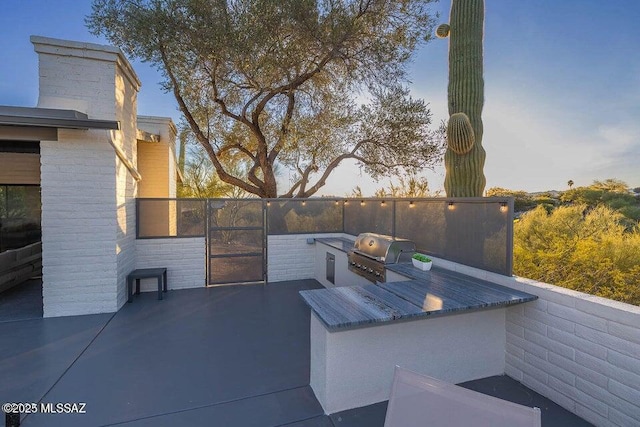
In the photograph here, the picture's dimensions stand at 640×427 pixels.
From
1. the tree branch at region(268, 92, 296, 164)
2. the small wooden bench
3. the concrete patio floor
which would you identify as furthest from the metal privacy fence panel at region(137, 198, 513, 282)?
the tree branch at region(268, 92, 296, 164)

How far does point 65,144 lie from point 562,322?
6.01 metres

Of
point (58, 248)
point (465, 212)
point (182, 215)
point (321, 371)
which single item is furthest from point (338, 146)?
point (321, 371)

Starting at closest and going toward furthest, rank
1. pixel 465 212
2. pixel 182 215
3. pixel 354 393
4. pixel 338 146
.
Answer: pixel 354 393
pixel 465 212
pixel 182 215
pixel 338 146

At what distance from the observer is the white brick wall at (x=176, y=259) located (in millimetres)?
5602

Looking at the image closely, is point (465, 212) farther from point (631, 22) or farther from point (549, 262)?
point (631, 22)

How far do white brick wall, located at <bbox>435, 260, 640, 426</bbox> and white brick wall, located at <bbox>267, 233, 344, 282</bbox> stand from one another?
4110mm

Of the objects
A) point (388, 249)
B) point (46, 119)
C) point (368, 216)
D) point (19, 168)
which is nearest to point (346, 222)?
point (368, 216)

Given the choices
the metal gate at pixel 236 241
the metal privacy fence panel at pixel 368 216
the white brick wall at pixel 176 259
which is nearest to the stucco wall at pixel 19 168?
the white brick wall at pixel 176 259

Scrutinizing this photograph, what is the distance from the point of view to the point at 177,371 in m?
2.93

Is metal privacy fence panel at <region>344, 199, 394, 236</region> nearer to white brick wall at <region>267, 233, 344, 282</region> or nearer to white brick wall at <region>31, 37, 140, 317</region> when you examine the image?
white brick wall at <region>267, 233, 344, 282</region>

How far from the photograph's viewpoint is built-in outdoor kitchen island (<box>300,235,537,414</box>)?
2.29 m

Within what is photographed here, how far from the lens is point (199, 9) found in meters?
6.17

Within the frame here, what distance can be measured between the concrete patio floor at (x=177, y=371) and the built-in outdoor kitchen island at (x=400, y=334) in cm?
17

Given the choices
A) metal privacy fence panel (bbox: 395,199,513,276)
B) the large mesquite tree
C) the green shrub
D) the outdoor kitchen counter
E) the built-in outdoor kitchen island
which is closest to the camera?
the outdoor kitchen counter
